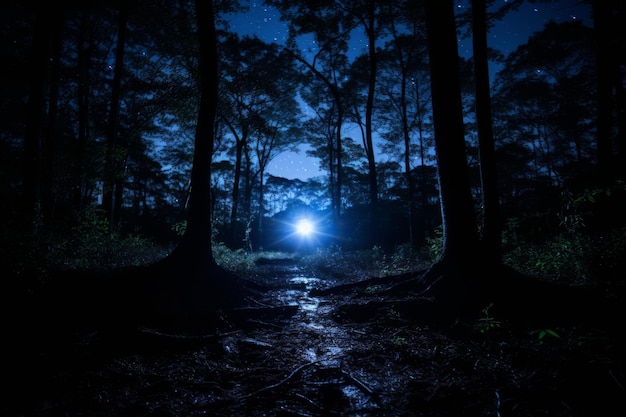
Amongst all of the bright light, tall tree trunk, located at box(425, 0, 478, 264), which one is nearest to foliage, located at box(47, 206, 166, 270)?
tall tree trunk, located at box(425, 0, 478, 264)

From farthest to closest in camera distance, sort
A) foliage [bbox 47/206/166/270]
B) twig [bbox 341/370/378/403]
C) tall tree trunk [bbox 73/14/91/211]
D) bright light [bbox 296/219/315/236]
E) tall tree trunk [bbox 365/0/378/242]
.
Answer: bright light [bbox 296/219/315/236], tall tree trunk [bbox 365/0/378/242], tall tree trunk [bbox 73/14/91/211], foliage [bbox 47/206/166/270], twig [bbox 341/370/378/403]

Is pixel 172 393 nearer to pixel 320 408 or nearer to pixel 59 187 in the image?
pixel 320 408

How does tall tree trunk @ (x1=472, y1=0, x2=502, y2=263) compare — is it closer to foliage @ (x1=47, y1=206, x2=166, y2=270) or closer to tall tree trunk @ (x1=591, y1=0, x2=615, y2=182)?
tall tree trunk @ (x1=591, y1=0, x2=615, y2=182)

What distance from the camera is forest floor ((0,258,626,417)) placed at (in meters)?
2.39

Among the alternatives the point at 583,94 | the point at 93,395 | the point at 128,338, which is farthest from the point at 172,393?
the point at 583,94

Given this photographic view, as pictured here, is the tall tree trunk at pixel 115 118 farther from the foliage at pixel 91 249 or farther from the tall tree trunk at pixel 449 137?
the tall tree trunk at pixel 449 137

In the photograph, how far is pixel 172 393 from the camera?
2734 mm

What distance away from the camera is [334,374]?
3.11m

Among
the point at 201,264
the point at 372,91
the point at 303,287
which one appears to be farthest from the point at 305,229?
the point at 201,264

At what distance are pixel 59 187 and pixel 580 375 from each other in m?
15.7

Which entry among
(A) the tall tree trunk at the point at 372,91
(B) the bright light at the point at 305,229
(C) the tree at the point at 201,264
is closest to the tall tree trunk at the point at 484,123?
(C) the tree at the point at 201,264

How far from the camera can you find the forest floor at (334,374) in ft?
7.84

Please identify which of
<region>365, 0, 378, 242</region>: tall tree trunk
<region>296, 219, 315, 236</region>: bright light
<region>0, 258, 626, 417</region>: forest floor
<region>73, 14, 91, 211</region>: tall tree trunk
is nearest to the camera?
<region>0, 258, 626, 417</region>: forest floor

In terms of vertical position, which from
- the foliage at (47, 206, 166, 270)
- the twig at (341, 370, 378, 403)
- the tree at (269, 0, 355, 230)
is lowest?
the twig at (341, 370, 378, 403)
